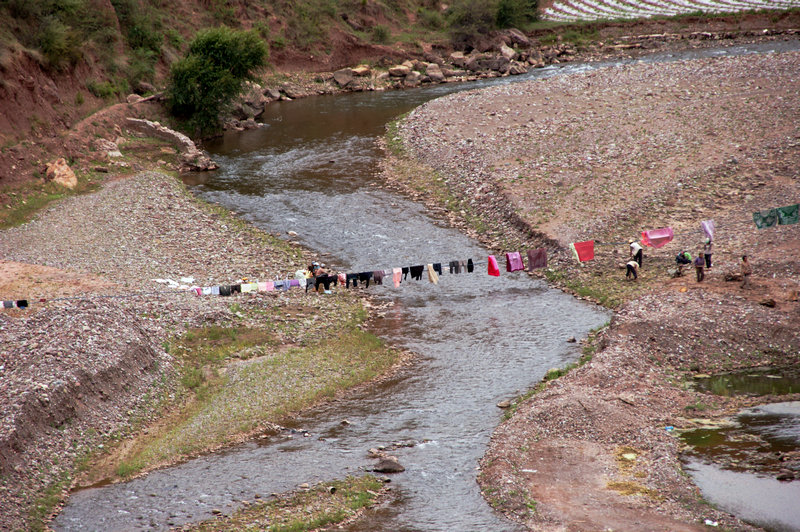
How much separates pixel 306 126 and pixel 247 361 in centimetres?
3506

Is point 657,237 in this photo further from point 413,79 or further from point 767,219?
point 413,79

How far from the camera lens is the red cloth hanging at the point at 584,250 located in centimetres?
2699

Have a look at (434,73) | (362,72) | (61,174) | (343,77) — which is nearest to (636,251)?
(61,174)

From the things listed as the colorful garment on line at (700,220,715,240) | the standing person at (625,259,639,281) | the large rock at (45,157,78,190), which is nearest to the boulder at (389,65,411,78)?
the large rock at (45,157,78,190)

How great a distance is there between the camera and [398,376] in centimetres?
2277

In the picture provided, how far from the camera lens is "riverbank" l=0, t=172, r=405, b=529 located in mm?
18016

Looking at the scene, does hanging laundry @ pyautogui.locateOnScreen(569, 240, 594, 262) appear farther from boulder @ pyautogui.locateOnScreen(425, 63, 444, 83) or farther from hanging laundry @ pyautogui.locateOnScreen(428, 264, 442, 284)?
boulder @ pyautogui.locateOnScreen(425, 63, 444, 83)

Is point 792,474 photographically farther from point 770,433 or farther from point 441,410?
point 441,410

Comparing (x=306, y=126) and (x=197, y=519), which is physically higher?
(x=306, y=126)

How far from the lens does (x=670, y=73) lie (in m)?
52.4

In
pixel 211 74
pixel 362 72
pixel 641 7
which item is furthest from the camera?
pixel 641 7

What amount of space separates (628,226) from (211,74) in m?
33.6

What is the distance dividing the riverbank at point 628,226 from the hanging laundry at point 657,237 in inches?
37.1

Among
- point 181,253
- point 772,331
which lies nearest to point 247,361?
point 181,253
